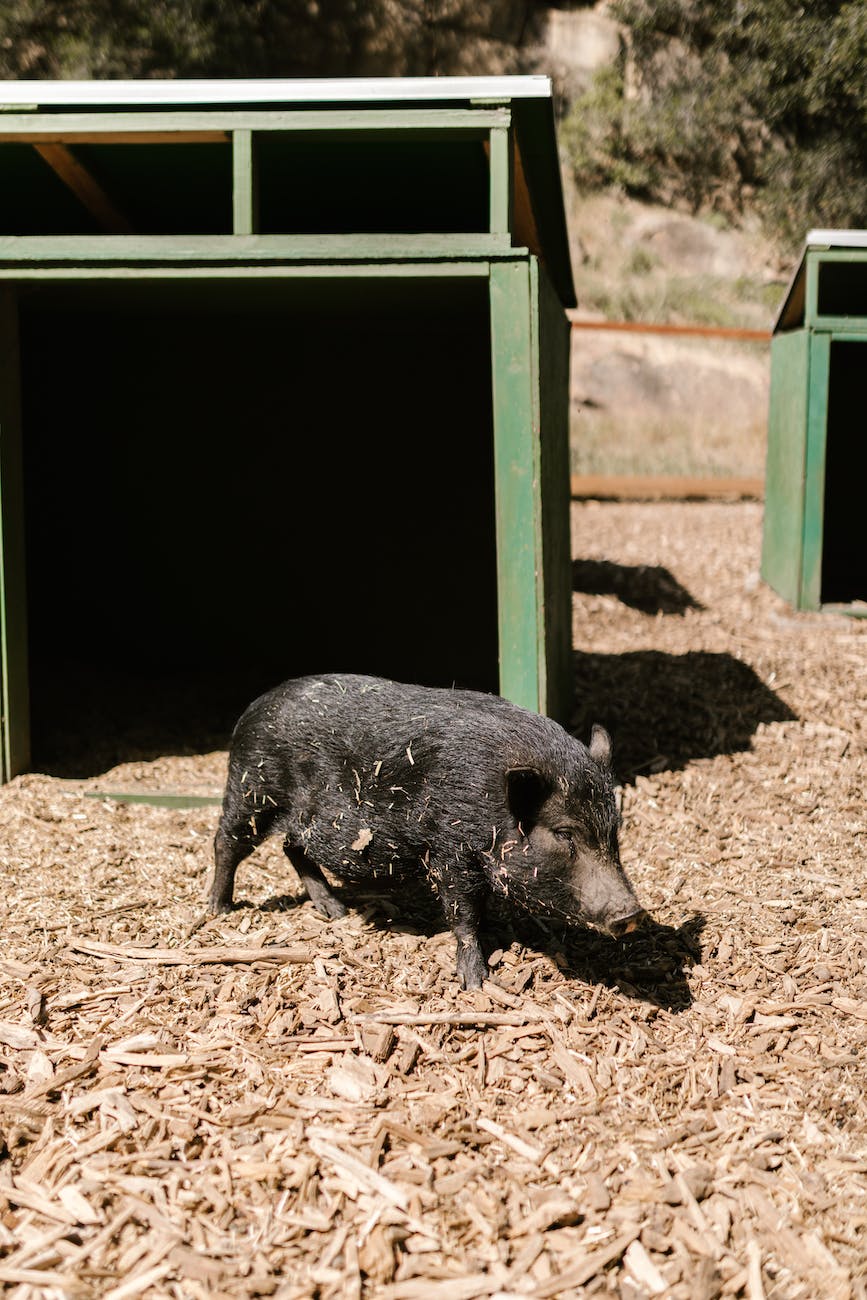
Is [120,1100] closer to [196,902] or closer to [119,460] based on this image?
[196,902]

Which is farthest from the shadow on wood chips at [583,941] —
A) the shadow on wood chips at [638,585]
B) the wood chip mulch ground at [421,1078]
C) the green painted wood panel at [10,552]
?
A: the shadow on wood chips at [638,585]

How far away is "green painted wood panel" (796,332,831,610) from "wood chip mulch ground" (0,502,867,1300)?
4.26 meters

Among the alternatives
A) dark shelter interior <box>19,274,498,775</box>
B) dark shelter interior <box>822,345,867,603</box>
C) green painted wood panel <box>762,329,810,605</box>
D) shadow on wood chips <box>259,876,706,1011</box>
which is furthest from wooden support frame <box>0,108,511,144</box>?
dark shelter interior <box>822,345,867,603</box>

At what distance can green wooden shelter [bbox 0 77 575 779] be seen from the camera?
5203 mm

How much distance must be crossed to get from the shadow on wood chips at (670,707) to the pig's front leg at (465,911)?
7.62 feet

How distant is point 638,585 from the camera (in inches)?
430

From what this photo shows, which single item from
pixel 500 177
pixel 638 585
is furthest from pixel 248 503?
pixel 638 585

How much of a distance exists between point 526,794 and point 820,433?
665 centimetres

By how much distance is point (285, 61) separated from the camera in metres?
24.6

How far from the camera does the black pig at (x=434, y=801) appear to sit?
11.9 ft

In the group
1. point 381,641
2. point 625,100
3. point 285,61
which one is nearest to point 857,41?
point 625,100

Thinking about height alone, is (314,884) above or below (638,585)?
below

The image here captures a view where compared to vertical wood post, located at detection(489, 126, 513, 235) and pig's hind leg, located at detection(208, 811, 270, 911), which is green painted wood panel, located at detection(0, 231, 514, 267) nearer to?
vertical wood post, located at detection(489, 126, 513, 235)

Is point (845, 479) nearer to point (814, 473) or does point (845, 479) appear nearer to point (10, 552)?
point (814, 473)
